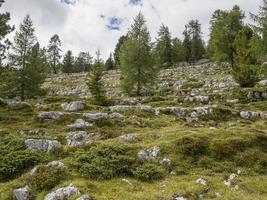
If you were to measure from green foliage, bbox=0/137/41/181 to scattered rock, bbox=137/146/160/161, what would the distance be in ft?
22.0

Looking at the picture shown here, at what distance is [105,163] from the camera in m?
23.3

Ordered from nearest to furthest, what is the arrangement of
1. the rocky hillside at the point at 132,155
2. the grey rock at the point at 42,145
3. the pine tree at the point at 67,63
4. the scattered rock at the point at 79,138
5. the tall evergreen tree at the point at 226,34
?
the rocky hillside at the point at 132,155, the grey rock at the point at 42,145, the scattered rock at the point at 79,138, the tall evergreen tree at the point at 226,34, the pine tree at the point at 67,63

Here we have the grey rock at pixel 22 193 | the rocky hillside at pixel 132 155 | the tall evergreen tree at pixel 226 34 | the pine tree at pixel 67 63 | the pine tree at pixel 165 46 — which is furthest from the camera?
the pine tree at pixel 67 63

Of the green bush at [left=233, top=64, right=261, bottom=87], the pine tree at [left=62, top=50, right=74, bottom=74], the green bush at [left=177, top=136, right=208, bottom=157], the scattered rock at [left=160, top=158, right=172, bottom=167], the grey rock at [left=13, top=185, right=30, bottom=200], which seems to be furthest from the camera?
the pine tree at [left=62, top=50, right=74, bottom=74]

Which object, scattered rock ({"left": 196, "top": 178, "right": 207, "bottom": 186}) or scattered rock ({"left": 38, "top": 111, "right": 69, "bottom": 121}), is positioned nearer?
scattered rock ({"left": 196, "top": 178, "right": 207, "bottom": 186})

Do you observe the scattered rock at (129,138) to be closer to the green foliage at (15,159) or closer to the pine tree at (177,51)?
the green foliage at (15,159)

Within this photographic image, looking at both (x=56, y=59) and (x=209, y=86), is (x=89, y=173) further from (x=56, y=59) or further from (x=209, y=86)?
(x=56, y=59)

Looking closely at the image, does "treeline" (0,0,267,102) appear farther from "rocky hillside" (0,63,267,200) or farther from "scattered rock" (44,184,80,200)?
"scattered rock" (44,184,80,200)

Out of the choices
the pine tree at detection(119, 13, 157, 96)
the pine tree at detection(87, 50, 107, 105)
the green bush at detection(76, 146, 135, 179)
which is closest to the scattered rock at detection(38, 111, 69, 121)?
the green bush at detection(76, 146, 135, 179)

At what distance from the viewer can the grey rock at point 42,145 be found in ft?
85.9

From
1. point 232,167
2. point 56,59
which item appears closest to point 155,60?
point 232,167

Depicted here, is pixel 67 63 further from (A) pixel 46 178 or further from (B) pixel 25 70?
(A) pixel 46 178

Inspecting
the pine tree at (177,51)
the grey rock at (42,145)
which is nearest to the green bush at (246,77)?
the grey rock at (42,145)

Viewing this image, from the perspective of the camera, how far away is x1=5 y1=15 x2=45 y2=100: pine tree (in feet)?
189
